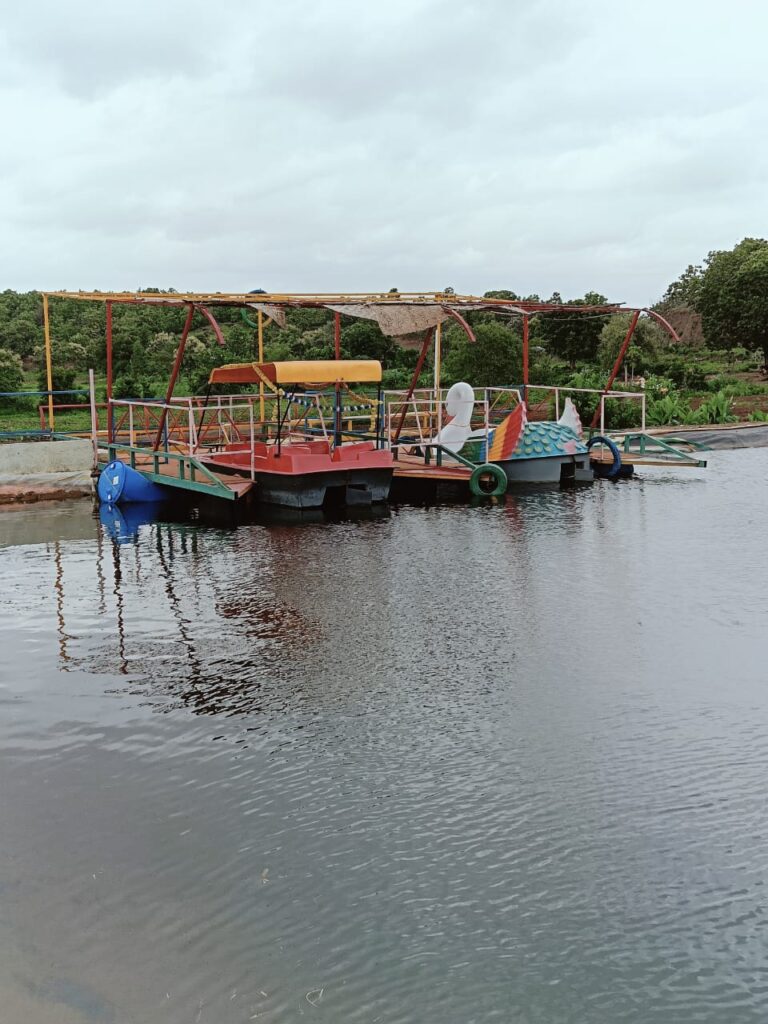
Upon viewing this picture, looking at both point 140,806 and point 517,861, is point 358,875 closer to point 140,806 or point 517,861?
point 517,861

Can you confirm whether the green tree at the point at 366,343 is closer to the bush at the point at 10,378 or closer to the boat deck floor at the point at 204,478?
the bush at the point at 10,378

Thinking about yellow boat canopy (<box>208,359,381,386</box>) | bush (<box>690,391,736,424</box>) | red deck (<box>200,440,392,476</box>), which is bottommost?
red deck (<box>200,440,392,476</box>)

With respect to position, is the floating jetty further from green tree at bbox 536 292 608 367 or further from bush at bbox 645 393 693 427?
green tree at bbox 536 292 608 367

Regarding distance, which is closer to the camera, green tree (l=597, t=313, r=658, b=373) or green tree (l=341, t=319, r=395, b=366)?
green tree (l=597, t=313, r=658, b=373)

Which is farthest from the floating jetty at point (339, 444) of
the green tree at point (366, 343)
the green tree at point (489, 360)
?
the green tree at point (366, 343)

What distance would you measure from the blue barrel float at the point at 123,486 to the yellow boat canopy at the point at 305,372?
2198 millimetres

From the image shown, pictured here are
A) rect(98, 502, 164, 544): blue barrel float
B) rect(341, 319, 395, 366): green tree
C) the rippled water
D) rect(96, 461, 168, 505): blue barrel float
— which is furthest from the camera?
rect(341, 319, 395, 366): green tree

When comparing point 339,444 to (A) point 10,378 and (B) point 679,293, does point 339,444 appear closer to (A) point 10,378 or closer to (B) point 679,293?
(A) point 10,378

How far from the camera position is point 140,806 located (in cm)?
561

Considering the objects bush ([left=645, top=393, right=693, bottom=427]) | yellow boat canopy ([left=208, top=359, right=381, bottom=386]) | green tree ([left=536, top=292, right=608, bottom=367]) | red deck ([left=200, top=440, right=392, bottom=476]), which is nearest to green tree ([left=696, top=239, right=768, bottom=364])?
green tree ([left=536, top=292, right=608, bottom=367])

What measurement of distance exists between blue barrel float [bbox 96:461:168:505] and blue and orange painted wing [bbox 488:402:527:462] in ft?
19.2

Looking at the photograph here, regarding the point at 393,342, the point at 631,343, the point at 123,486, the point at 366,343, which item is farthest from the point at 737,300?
the point at 123,486

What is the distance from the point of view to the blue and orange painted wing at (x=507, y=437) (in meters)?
18.3

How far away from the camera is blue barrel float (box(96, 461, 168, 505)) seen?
54.2 ft
